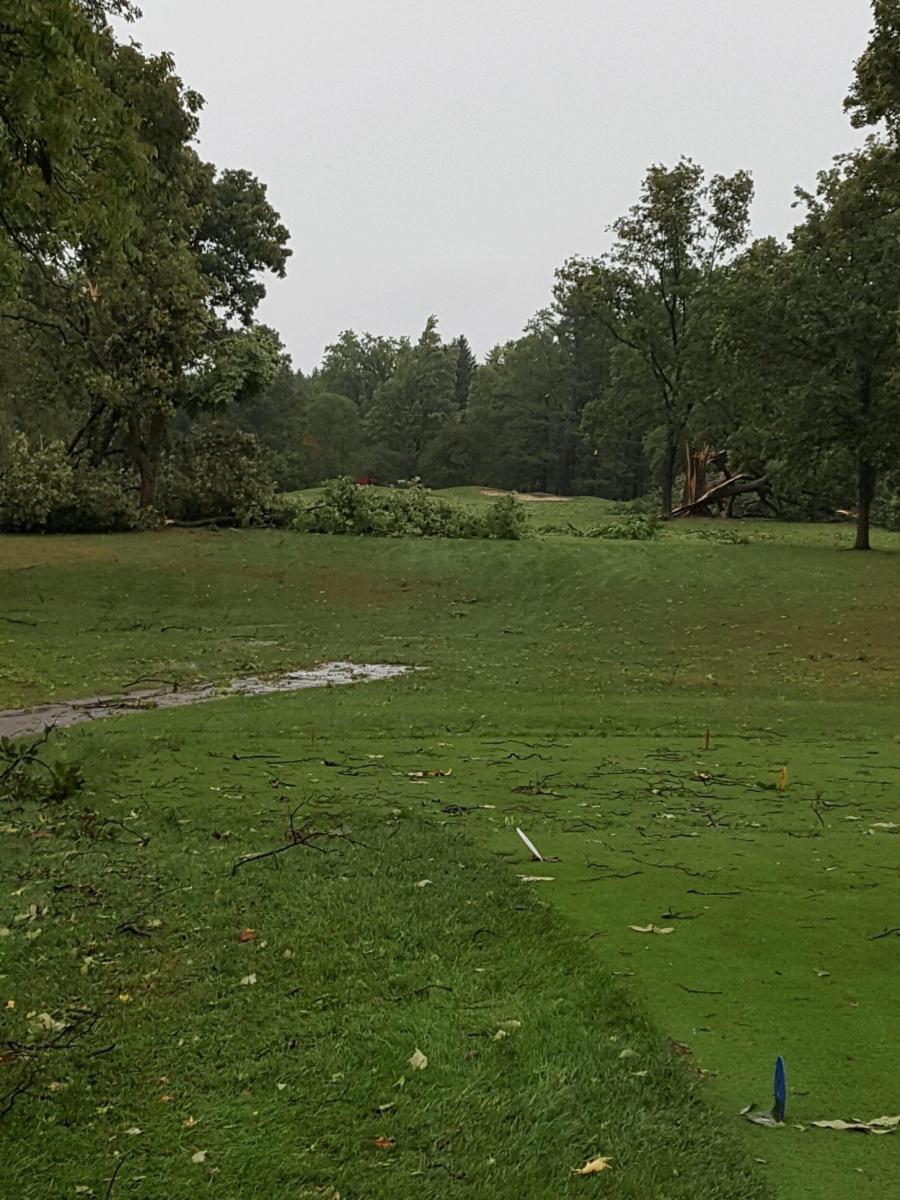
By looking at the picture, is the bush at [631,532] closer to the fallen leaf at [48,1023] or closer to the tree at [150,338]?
the tree at [150,338]

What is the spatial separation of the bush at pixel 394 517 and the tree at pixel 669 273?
13004 millimetres

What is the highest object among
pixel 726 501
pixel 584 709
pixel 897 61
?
pixel 897 61

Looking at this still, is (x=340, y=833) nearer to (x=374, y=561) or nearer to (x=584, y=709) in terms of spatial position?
(x=584, y=709)

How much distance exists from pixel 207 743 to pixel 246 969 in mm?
5087

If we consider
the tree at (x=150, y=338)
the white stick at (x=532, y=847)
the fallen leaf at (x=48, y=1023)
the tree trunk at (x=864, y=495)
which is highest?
the tree at (x=150, y=338)

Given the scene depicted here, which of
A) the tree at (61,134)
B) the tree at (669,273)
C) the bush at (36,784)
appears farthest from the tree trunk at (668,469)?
the bush at (36,784)

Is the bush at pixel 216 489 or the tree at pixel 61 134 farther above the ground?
the tree at pixel 61 134

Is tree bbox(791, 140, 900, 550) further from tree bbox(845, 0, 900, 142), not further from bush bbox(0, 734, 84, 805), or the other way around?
bush bbox(0, 734, 84, 805)

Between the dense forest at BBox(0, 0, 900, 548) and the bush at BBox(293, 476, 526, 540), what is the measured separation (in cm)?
223

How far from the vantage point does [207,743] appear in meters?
Answer: 8.83

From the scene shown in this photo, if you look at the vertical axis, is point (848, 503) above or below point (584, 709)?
above

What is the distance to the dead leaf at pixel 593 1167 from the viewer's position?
263cm

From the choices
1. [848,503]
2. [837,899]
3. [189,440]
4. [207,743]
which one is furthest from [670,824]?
[848,503]

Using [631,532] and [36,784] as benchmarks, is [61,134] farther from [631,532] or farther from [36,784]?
[631,532]
